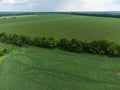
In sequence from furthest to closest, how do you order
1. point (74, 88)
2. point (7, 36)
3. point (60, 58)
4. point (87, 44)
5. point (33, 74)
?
point (7, 36) → point (87, 44) → point (60, 58) → point (33, 74) → point (74, 88)

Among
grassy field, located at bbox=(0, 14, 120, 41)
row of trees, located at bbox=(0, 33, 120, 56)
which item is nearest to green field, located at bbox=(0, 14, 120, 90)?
row of trees, located at bbox=(0, 33, 120, 56)

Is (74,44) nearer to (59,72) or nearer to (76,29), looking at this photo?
(59,72)

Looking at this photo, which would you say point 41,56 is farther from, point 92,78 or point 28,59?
point 92,78

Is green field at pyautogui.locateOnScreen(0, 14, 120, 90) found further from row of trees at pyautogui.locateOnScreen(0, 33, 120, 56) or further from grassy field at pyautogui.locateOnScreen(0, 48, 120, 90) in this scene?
row of trees at pyautogui.locateOnScreen(0, 33, 120, 56)

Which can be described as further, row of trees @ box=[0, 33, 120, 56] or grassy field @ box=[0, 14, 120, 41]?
grassy field @ box=[0, 14, 120, 41]

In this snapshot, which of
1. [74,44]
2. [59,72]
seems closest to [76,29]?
[74,44]

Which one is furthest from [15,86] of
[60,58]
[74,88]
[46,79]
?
[60,58]
